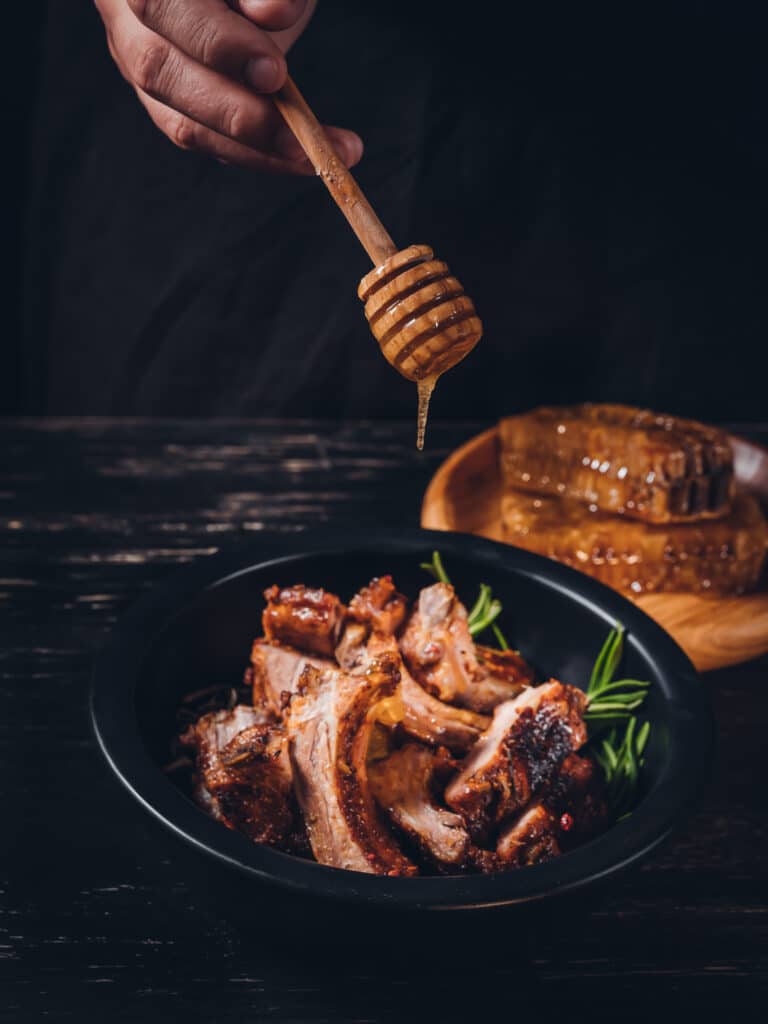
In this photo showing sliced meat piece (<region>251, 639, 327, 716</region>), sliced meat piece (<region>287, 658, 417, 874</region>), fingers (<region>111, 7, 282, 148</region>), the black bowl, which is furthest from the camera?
fingers (<region>111, 7, 282, 148</region>)

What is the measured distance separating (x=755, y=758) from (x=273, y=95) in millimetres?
1097

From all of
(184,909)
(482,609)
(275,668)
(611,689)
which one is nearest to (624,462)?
(482,609)

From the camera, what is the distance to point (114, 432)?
2.15m

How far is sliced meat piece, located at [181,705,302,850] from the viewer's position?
104 centimetres

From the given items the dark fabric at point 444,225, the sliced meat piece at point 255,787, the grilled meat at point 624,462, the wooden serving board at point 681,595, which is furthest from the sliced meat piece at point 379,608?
the dark fabric at point 444,225

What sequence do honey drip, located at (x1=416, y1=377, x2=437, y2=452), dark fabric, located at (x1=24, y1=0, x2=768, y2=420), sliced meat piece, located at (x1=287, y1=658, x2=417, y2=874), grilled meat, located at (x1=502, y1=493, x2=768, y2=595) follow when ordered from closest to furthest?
sliced meat piece, located at (x1=287, y1=658, x2=417, y2=874) → honey drip, located at (x1=416, y1=377, x2=437, y2=452) → grilled meat, located at (x1=502, y1=493, x2=768, y2=595) → dark fabric, located at (x1=24, y1=0, x2=768, y2=420)

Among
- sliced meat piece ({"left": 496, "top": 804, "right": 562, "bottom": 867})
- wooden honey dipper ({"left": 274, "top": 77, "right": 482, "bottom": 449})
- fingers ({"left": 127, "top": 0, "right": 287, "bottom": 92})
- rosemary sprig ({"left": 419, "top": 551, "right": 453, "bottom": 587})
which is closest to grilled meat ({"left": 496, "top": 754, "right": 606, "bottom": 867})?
sliced meat piece ({"left": 496, "top": 804, "right": 562, "bottom": 867})

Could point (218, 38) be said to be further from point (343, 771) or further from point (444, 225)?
point (444, 225)

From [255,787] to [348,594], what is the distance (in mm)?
447

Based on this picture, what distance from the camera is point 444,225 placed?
2.35 metres

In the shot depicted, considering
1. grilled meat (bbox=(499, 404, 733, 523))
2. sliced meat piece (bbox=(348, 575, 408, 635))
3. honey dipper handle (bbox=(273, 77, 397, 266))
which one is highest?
honey dipper handle (bbox=(273, 77, 397, 266))

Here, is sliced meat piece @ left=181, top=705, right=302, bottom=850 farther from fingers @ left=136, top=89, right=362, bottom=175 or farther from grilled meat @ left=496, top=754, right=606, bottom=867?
fingers @ left=136, top=89, right=362, bottom=175

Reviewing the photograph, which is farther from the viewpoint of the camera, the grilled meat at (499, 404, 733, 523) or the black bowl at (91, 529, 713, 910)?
the grilled meat at (499, 404, 733, 523)

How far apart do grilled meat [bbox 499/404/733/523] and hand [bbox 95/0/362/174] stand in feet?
2.03
